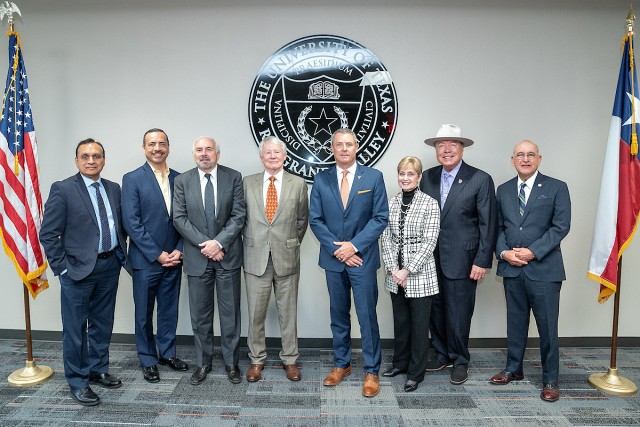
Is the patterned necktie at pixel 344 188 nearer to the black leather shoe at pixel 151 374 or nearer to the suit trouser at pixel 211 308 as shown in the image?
the suit trouser at pixel 211 308

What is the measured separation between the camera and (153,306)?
334cm

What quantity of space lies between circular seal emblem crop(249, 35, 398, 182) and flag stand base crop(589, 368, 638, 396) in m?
2.31

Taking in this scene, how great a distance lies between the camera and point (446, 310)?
3318 mm

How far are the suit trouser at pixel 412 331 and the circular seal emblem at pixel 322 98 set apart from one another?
1.30 m

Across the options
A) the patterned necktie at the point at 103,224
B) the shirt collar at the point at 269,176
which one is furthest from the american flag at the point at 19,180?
the shirt collar at the point at 269,176

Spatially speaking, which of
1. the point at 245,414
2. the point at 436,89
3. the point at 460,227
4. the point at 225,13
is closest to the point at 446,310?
the point at 460,227

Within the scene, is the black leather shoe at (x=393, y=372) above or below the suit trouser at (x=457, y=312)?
below

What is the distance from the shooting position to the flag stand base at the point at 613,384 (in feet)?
10.1

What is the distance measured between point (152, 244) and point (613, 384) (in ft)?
11.0

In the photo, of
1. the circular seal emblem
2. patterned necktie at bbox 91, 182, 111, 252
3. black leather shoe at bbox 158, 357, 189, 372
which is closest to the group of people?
patterned necktie at bbox 91, 182, 111, 252

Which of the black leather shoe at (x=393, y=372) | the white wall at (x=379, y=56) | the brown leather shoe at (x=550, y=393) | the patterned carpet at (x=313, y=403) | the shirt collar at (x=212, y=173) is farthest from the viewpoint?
the white wall at (x=379, y=56)

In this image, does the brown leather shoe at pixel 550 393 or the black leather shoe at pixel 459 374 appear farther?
the black leather shoe at pixel 459 374

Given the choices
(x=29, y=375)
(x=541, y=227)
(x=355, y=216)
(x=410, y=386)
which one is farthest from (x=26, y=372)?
(x=541, y=227)

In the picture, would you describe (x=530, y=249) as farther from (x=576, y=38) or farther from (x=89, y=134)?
(x=89, y=134)
